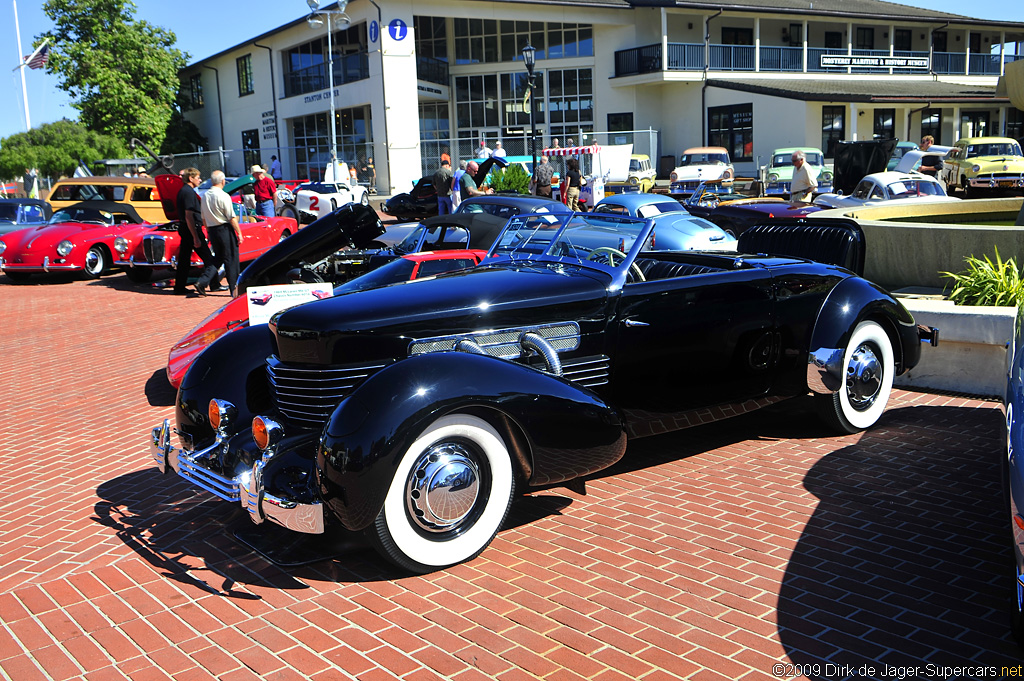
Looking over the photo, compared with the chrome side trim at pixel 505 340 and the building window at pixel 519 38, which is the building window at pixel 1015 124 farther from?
the chrome side trim at pixel 505 340

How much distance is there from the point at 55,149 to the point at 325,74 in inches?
532

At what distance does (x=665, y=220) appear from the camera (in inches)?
480

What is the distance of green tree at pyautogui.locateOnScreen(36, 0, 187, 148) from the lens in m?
43.2

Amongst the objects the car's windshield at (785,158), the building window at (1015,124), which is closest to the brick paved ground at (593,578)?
the car's windshield at (785,158)

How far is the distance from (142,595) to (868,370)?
4.46m

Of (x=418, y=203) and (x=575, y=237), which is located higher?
(x=418, y=203)

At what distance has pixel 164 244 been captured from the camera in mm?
14188

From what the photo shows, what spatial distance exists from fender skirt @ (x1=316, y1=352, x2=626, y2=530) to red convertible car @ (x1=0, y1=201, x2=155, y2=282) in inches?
522

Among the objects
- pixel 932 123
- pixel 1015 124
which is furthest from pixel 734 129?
pixel 1015 124

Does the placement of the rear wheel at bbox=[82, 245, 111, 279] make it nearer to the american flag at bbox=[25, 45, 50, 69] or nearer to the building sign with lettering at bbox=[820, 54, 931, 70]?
the american flag at bbox=[25, 45, 50, 69]

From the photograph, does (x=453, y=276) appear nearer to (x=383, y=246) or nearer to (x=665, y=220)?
(x=383, y=246)

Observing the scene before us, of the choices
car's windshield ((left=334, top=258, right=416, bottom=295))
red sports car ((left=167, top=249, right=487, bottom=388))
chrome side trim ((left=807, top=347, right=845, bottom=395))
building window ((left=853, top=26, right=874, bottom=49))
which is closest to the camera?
chrome side trim ((left=807, top=347, right=845, bottom=395))

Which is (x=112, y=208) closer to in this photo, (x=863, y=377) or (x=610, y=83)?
(x=863, y=377)

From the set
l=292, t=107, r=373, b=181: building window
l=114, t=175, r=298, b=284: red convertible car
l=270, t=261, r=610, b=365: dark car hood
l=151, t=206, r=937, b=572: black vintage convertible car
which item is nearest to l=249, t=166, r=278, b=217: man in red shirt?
l=114, t=175, r=298, b=284: red convertible car
